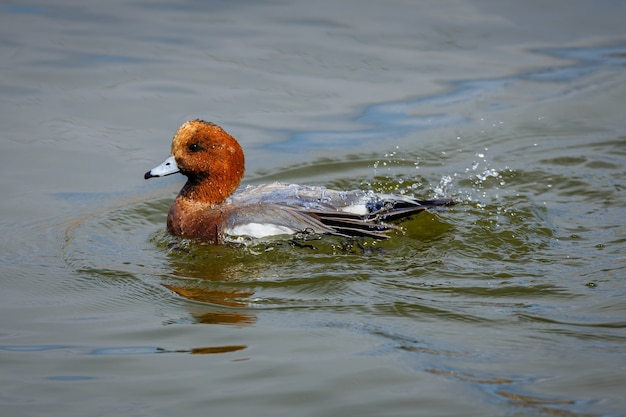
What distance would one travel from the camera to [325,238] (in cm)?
715

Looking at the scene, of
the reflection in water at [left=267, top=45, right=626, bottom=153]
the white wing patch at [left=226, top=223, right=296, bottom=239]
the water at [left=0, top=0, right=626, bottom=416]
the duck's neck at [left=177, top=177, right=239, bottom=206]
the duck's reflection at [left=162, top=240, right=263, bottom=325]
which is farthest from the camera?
the reflection in water at [left=267, top=45, right=626, bottom=153]

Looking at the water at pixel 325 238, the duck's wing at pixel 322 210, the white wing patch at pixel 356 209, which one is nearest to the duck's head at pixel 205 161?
the duck's wing at pixel 322 210

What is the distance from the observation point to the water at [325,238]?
488 cm

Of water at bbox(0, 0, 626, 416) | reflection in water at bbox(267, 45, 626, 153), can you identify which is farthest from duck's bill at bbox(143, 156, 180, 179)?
reflection in water at bbox(267, 45, 626, 153)

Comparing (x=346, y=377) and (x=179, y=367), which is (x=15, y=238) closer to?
(x=179, y=367)

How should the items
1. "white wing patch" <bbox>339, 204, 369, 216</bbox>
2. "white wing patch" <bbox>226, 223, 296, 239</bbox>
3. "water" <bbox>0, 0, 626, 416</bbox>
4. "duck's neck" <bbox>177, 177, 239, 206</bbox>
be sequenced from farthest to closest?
1. "duck's neck" <bbox>177, 177, 239, 206</bbox>
2. "white wing patch" <bbox>339, 204, 369, 216</bbox>
3. "white wing patch" <bbox>226, 223, 296, 239</bbox>
4. "water" <bbox>0, 0, 626, 416</bbox>

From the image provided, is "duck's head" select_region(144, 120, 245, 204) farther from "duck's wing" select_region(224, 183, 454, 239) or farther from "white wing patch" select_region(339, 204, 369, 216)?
"white wing patch" select_region(339, 204, 369, 216)

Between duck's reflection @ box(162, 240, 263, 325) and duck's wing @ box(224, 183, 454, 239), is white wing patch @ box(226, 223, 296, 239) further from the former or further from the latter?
duck's reflection @ box(162, 240, 263, 325)

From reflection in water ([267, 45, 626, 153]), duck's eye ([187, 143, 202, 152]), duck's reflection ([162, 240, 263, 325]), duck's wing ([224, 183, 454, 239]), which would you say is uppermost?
reflection in water ([267, 45, 626, 153])

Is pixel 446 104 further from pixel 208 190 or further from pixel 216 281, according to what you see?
pixel 216 281

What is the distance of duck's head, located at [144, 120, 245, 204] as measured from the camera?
24.5 ft

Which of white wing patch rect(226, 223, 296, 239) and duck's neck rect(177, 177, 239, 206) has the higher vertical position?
duck's neck rect(177, 177, 239, 206)

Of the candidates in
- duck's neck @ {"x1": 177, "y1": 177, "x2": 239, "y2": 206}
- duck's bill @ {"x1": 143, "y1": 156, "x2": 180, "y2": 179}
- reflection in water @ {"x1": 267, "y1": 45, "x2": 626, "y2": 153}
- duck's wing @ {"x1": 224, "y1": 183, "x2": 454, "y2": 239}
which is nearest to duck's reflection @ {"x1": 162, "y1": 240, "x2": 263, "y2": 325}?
duck's wing @ {"x1": 224, "y1": 183, "x2": 454, "y2": 239}

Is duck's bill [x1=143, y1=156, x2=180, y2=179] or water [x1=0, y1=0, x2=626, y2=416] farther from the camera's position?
duck's bill [x1=143, y1=156, x2=180, y2=179]
